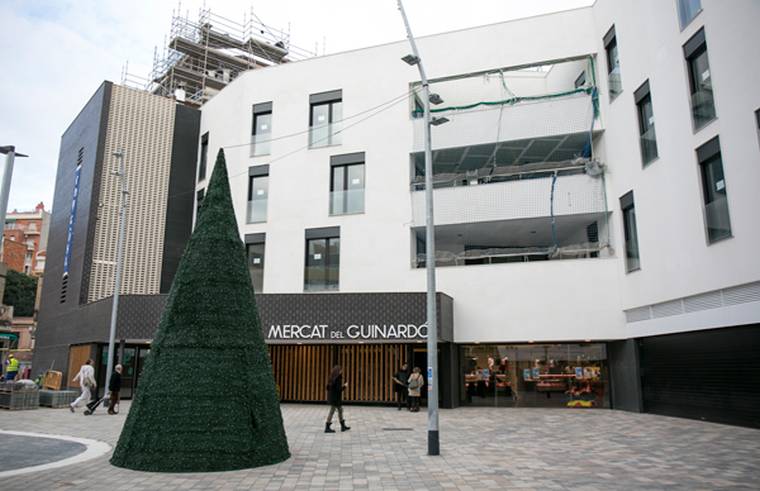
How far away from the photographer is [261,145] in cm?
2473

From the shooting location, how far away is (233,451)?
8.62 meters

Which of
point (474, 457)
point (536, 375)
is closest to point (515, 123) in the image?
point (536, 375)

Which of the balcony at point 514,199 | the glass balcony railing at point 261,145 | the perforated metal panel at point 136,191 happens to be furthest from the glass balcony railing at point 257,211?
the balcony at point 514,199

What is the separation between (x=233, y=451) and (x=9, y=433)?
787 cm

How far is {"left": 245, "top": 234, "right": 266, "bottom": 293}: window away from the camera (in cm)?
2345

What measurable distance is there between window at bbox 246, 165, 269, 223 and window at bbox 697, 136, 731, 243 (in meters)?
16.4

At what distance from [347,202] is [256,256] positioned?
4.68m

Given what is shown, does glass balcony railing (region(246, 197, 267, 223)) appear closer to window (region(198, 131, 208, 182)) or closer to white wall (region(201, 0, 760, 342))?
white wall (region(201, 0, 760, 342))

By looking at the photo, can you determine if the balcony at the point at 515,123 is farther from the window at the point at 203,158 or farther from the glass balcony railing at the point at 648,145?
the window at the point at 203,158

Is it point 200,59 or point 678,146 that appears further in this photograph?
point 200,59

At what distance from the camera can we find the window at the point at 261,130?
2464 centimetres

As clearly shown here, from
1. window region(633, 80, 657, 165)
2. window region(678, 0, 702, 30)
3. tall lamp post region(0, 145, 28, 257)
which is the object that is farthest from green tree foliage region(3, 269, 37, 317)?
window region(678, 0, 702, 30)

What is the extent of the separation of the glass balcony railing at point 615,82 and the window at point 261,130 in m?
14.0

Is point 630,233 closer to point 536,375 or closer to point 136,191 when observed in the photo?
point 536,375
